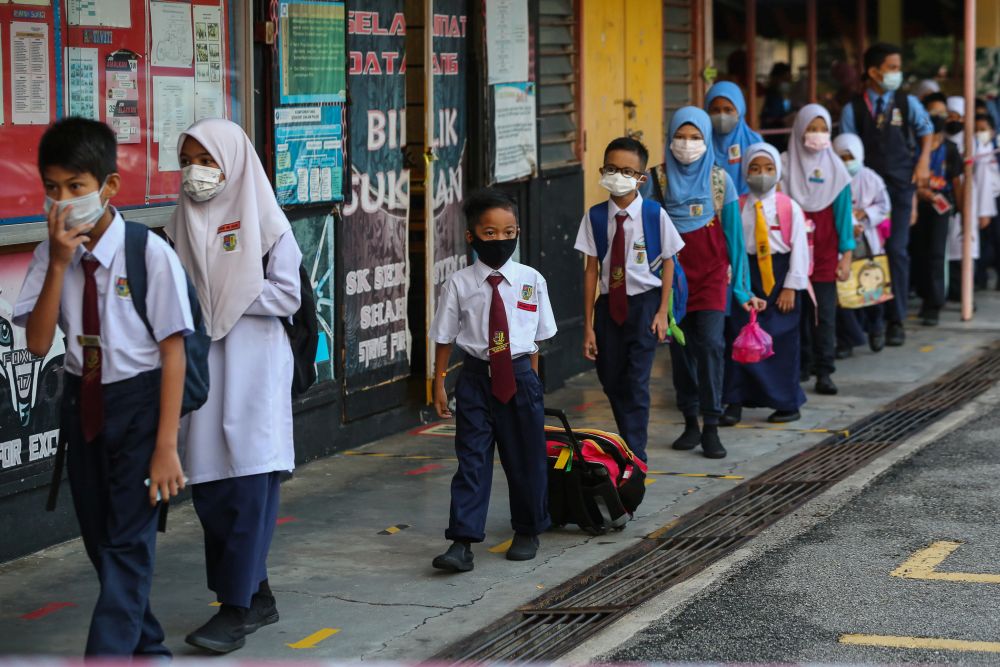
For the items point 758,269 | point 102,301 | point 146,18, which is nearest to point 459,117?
point 758,269

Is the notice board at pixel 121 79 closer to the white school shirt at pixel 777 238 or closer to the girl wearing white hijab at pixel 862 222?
the white school shirt at pixel 777 238

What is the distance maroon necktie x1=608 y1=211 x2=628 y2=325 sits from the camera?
8.13m

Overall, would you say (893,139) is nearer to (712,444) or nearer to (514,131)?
(514,131)

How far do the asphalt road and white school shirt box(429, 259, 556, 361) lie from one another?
128 cm

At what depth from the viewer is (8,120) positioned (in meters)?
6.79

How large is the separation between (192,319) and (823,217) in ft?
21.6

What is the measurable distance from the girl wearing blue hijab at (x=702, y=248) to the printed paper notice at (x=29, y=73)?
338 centimetres

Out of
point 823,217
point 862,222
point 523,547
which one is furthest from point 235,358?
point 862,222

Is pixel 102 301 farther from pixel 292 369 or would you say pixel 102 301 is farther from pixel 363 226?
pixel 363 226

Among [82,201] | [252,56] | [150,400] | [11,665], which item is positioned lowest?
[11,665]

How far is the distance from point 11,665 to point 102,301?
1.32m

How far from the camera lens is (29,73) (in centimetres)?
688

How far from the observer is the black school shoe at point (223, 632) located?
5.67 meters

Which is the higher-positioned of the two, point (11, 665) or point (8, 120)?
point (8, 120)
